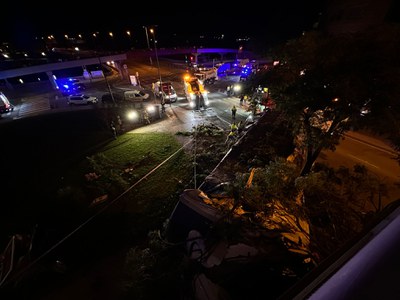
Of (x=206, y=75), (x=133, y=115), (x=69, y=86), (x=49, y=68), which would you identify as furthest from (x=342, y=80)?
(x=49, y=68)

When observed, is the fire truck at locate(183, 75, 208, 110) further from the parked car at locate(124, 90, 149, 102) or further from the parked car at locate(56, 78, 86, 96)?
the parked car at locate(56, 78, 86, 96)

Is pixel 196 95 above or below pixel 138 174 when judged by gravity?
above

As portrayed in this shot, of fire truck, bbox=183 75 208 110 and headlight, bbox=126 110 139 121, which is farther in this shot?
fire truck, bbox=183 75 208 110

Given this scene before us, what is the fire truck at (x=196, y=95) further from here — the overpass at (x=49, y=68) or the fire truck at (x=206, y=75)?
the overpass at (x=49, y=68)

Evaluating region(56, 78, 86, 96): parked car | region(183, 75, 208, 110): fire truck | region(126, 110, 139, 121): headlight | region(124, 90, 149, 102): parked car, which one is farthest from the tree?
region(56, 78, 86, 96): parked car

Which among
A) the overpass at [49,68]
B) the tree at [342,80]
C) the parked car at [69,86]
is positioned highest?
the tree at [342,80]

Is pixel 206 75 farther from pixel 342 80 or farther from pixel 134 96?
pixel 342 80

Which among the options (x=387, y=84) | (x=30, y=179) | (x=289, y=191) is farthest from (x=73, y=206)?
(x=387, y=84)

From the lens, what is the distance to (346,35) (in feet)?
21.5

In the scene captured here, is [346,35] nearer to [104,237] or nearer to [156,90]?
[104,237]

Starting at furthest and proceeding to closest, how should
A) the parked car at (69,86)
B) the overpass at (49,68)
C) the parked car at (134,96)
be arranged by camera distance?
the parked car at (69,86)
the overpass at (49,68)
the parked car at (134,96)

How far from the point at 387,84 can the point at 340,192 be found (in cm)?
323

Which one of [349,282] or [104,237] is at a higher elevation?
[349,282]

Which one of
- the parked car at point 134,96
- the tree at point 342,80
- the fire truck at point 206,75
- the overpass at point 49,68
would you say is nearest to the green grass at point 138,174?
the tree at point 342,80
